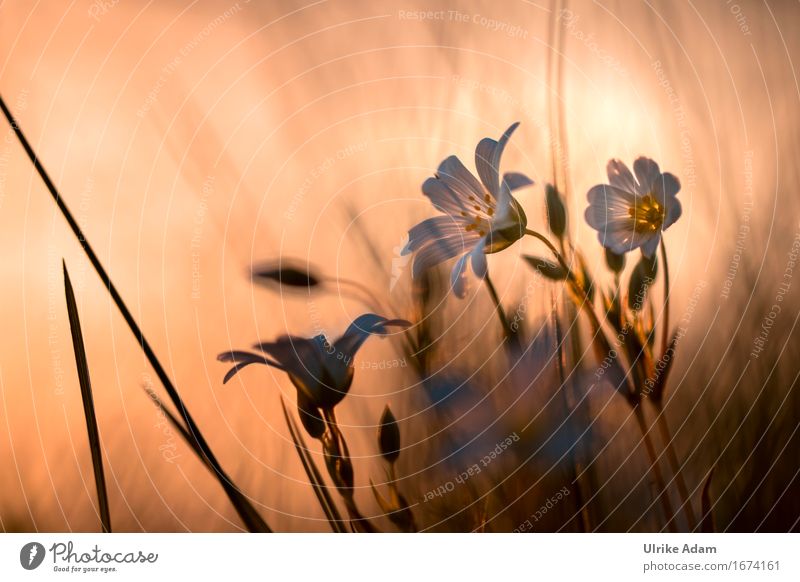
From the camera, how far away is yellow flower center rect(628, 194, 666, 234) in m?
0.83

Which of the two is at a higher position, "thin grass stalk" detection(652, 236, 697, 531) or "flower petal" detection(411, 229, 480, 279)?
"flower petal" detection(411, 229, 480, 279)

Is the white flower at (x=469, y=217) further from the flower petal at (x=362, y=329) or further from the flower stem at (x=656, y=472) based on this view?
the flower stem at (x=656, y=472)

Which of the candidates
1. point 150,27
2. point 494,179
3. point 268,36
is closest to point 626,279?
point 494,179

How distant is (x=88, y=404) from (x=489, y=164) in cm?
58

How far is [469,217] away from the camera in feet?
2.72

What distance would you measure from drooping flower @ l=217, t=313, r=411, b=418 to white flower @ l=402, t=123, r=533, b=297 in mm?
93

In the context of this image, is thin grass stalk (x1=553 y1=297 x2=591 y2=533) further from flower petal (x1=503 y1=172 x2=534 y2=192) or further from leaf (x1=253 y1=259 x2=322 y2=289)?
leaf (x1=253 y1=259 x2=322 y2=289)

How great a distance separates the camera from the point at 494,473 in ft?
2.76

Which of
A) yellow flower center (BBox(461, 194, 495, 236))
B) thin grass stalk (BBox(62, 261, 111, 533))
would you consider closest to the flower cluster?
yellow flower center (BBox(461, 194, 495, 236))

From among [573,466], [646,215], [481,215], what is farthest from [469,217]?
[573,466]

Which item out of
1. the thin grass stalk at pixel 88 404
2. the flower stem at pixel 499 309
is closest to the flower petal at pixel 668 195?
the flower stem at pixel 499 309

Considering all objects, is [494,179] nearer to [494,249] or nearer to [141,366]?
[494,249]

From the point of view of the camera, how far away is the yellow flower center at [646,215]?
83cm

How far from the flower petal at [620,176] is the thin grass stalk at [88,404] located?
2.26 ft
